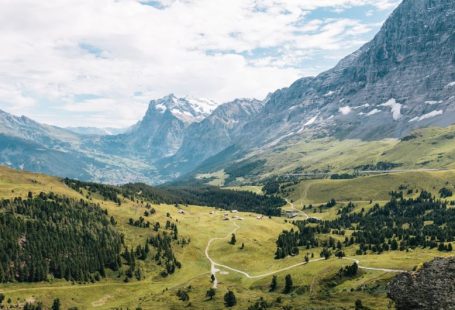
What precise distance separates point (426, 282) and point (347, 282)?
340ft

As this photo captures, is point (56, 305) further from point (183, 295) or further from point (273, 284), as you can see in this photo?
point (273, 284)

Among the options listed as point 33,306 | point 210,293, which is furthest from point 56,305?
point 210,293

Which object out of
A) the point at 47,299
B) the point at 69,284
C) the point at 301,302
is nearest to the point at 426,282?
the point at 301,302

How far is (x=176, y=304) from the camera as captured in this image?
6284 inches

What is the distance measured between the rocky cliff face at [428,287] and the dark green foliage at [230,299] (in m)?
103

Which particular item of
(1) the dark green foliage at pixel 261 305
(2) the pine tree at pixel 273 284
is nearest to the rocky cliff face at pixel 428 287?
(1) the dark green foliage at pixel 261 305

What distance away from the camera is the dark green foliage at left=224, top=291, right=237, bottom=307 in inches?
5827

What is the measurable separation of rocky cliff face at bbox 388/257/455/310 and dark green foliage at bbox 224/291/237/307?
103m

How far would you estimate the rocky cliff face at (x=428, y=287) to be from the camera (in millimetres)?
46750

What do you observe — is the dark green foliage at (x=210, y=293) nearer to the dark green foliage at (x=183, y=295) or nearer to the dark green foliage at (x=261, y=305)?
the dark green foliage at (x=183, y=295)

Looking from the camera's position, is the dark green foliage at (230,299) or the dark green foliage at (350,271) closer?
the dark green foliage at (230,299)

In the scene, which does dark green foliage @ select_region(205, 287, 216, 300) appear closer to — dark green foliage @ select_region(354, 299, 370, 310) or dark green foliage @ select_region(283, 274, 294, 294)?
dark green foliage @ select_region(283, 274, 294, 294)

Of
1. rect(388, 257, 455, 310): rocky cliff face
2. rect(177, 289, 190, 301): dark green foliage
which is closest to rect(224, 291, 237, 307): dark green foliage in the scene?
rect(177, 289, 190, 301): dark green foliage

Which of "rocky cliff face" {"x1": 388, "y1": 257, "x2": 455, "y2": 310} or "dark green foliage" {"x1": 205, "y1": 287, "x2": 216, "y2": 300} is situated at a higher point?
"rocky cliff face" {"x1": 388, "y1": 257, "x2": 455, "y2": 310}
